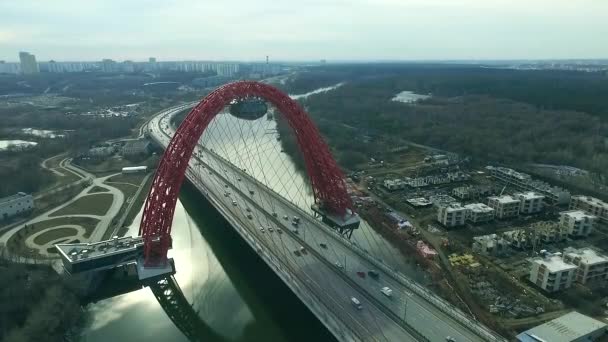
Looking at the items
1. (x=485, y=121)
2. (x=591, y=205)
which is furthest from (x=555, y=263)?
(x=485, y=121)

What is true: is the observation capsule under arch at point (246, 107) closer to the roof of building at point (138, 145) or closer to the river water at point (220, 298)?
the river water at point (220, 298)

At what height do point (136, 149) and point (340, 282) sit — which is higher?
point (340, 282)

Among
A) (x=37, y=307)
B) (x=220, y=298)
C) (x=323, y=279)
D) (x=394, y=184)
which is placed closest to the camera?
(x=37, y=307)

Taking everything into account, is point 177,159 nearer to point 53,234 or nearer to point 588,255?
point 53,234

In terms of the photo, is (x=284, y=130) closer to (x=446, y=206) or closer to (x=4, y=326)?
(x=446, y=206)

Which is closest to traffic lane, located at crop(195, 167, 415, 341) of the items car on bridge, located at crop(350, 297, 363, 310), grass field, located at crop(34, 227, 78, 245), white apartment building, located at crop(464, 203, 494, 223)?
car on bridge, located at crop(350, 297, 363, 310)

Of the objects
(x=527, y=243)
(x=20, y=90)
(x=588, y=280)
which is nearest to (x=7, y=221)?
(x=527, y=243)

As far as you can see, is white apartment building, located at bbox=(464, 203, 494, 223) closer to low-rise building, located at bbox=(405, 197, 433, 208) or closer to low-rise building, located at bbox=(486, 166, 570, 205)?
low-rise building, located at bbox=(405, 197, 433, 208)
